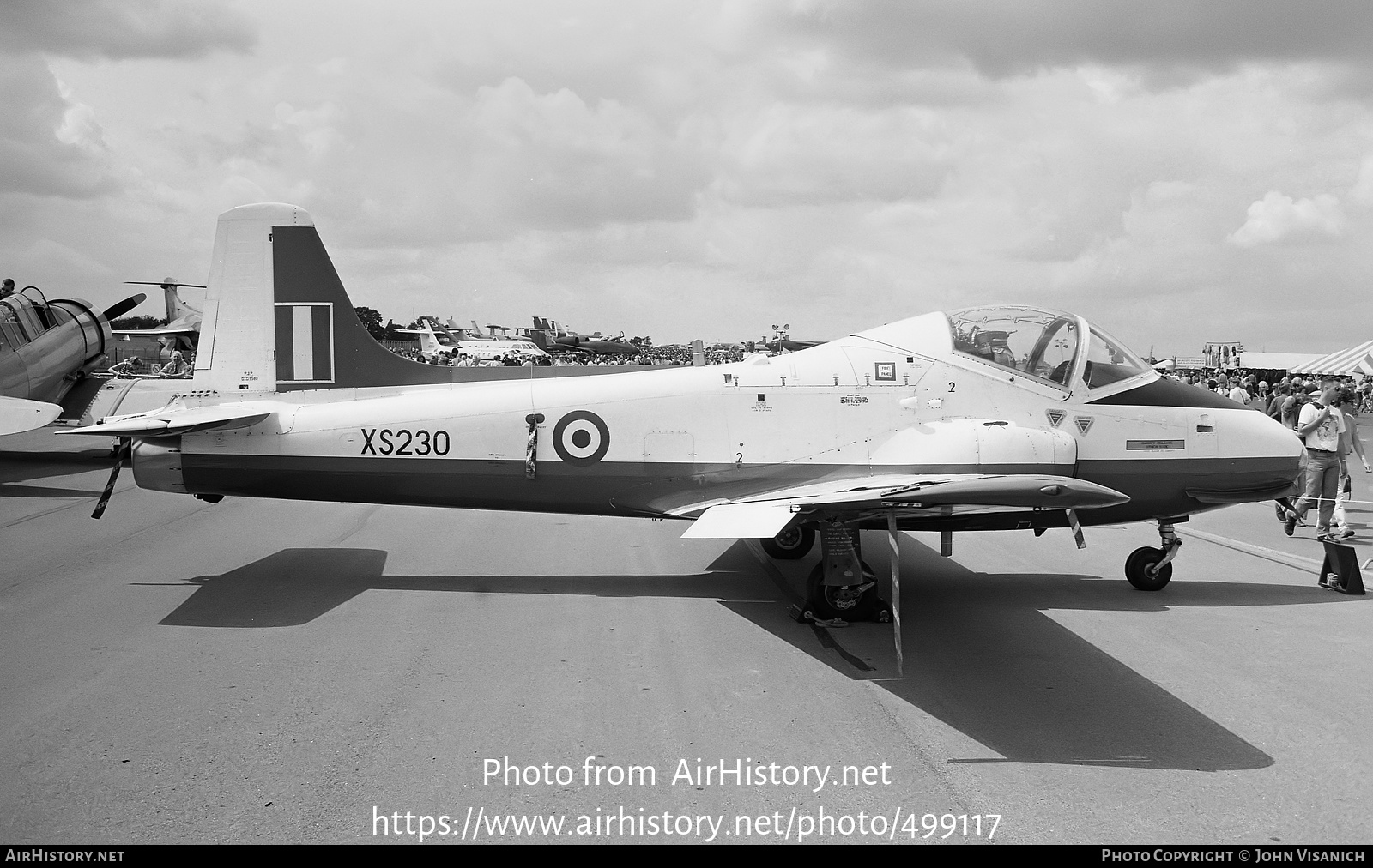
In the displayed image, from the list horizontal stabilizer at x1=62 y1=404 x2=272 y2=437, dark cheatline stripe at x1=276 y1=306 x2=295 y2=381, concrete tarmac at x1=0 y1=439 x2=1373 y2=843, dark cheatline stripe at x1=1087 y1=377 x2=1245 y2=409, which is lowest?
concrete tarmac at x1=0 y1=439 x2=1373 y2=843

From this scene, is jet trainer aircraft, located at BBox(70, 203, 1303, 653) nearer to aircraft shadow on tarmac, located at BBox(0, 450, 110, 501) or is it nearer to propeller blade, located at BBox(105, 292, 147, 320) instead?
aircraft shadow on tarmac, located at BBox(0, 450, 110, 501)

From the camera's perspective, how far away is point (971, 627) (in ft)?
22.4

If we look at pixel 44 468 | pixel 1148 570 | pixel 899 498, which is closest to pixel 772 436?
pixel 899 498

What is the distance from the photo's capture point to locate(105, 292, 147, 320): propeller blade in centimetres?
1923

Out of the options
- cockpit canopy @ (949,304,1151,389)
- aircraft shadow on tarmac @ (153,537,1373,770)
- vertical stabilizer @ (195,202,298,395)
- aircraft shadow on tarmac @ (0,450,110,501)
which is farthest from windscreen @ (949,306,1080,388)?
aircraft shadow on tarmac @ (0,450,110,501)

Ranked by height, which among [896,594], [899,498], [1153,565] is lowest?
[1153,565]

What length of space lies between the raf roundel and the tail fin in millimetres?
2534

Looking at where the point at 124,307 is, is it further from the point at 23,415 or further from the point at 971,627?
the point at 971,627

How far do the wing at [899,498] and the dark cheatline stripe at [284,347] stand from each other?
4.32 meters

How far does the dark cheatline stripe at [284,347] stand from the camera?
8812mm

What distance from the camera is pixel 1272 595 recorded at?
7848 millimetres

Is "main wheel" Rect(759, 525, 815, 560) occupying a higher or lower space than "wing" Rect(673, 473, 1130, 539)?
lower

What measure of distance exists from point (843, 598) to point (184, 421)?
18.4 ft

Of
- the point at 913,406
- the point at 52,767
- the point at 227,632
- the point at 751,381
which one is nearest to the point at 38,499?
the point at 227,632
